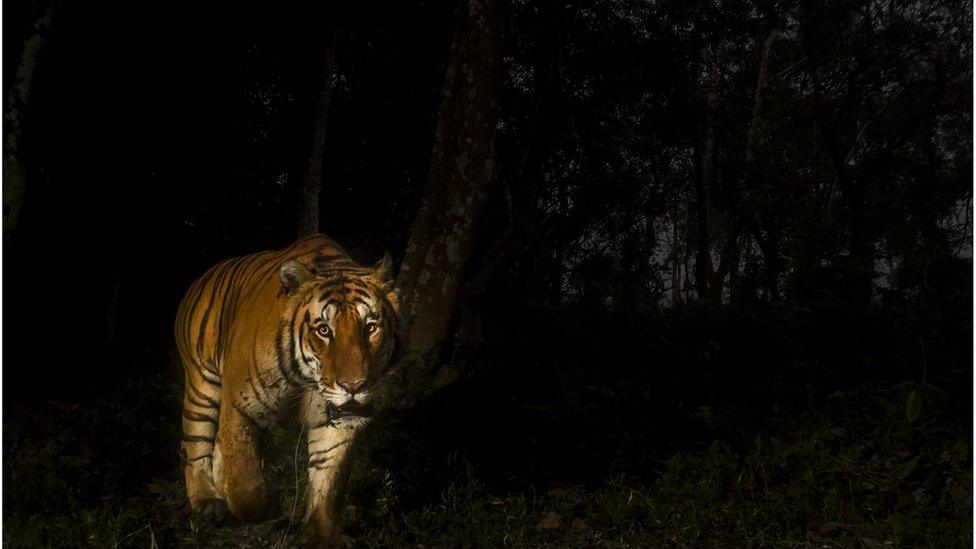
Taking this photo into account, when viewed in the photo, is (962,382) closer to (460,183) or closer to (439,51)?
(460,183)

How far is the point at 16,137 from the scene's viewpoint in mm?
4820

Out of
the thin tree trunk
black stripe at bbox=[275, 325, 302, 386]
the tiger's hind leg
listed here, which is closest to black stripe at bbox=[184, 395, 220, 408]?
the tiger's hind leg

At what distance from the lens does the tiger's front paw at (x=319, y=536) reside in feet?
13.0

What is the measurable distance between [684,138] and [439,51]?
7.88 metres

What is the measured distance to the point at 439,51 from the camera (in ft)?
36.0

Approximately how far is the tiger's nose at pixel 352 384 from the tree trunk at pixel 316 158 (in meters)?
3.49

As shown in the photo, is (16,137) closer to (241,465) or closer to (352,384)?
(241,465)

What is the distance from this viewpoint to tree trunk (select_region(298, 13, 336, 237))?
7.23m

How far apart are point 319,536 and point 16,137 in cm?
291

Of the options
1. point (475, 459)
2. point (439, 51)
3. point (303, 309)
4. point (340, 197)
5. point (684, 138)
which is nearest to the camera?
point (303, 309)

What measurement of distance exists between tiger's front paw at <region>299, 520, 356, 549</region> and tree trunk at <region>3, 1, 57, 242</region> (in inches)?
97.5

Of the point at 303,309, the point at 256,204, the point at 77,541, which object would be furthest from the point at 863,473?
the point at 256,204

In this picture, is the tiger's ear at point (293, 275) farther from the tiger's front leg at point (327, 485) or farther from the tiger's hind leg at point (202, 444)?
the tiger's hind leg at point (202, 444)

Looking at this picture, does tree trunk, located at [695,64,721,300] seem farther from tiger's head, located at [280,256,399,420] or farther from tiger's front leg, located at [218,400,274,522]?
tiger's front leg, located at [218,400,274,522]
